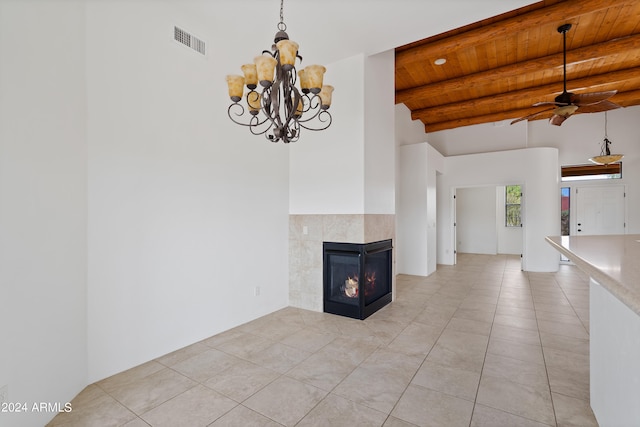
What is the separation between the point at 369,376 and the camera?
2.37 metres

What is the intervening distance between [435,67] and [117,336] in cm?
578

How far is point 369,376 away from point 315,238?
197 cm

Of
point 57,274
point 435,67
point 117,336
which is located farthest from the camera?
point 435,67

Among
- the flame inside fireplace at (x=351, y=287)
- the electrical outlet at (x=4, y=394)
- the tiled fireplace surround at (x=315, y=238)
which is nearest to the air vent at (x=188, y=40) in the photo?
the tiled fireplace surround at (x=315, y=238)

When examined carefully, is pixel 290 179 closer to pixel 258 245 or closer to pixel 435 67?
pixel 258 245

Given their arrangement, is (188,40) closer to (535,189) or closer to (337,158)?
(337,158)

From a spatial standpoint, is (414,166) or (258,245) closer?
(258,245)

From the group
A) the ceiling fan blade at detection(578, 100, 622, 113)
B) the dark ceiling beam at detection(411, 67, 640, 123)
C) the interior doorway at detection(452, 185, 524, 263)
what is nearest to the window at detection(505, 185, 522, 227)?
the interior doorway at detection(452, 185, 524, 263)

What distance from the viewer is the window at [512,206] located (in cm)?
956

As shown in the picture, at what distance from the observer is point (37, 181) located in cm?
181

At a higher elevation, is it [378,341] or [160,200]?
[160,200]

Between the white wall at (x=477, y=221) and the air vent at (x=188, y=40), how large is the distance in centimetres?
918

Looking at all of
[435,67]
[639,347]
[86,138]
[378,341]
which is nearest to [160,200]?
[86,138]

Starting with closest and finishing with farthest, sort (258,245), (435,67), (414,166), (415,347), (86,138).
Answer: (86,138) < (415,347) < (258,245) < (435,67) < (414,166)
